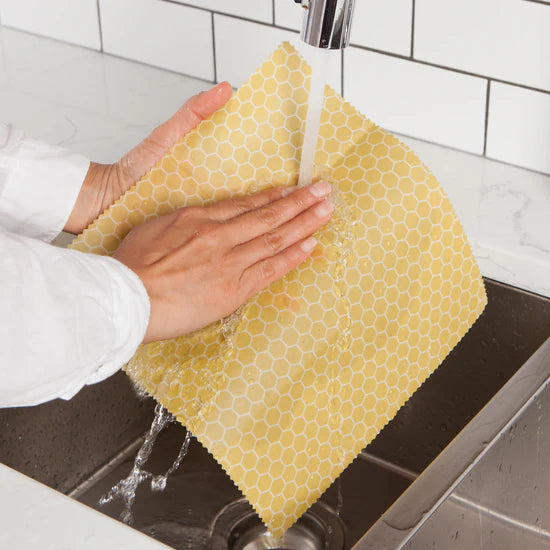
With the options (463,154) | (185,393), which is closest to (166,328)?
(185,393)

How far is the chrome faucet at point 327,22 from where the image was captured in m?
0.72

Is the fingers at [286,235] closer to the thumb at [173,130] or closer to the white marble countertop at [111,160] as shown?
the thumb at [173,130]

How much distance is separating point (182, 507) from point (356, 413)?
28cm

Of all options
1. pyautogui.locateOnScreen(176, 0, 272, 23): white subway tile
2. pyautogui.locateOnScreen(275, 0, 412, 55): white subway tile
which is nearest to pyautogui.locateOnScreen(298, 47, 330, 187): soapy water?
pyautogui.locateOnScreen(275, 0, 412, 55): white subway tile

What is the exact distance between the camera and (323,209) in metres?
0.77

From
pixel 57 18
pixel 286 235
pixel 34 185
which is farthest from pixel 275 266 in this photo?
pixel 57 18

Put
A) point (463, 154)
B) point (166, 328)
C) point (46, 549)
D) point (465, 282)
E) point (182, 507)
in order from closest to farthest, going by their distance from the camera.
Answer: point (46, 549) < point (166, 328) < point (465, 282) < point (182, 507) < point (463, 154)

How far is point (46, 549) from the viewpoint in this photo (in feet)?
1.96

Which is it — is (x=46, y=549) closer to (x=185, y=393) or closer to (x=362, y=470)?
(x=185, y=393)

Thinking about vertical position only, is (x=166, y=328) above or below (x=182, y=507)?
above

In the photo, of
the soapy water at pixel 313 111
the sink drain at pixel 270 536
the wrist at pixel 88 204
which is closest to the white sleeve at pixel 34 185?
the wrist at pixel 88 204

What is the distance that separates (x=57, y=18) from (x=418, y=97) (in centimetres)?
62

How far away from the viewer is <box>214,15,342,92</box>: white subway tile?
1177 millimetres

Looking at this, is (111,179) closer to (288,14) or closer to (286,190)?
(286,190)
